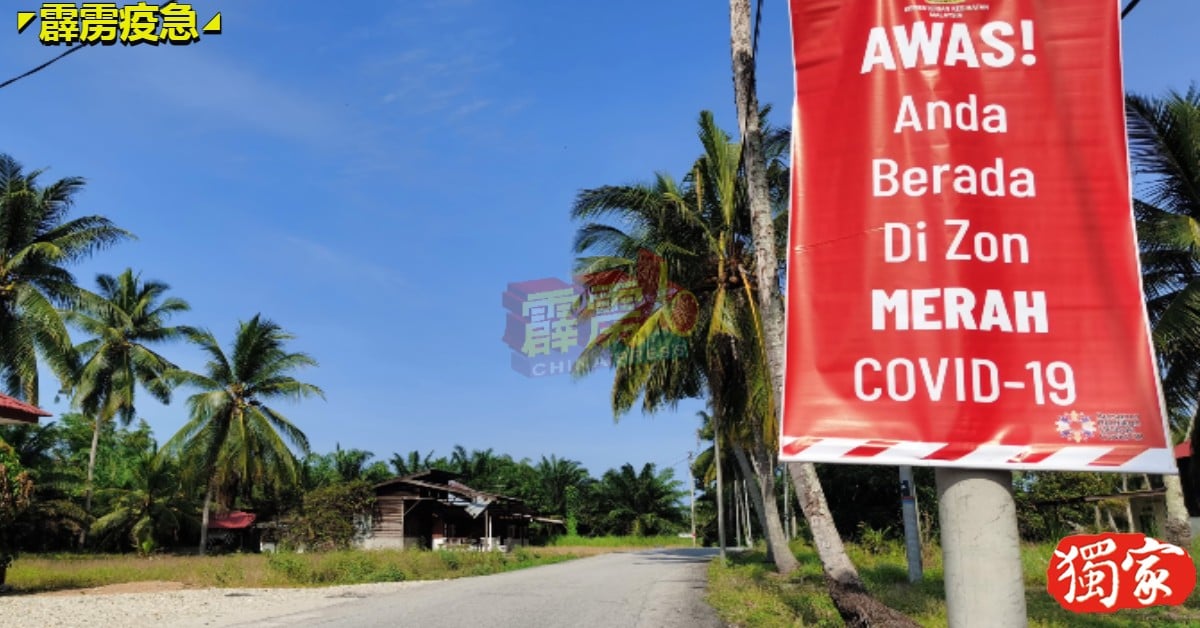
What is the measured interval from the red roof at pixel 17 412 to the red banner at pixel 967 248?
15214mm

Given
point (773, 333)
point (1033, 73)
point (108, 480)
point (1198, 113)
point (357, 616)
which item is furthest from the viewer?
point (108, 480)

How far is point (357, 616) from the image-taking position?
11.1 meters

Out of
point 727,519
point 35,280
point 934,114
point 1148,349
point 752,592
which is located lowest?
point 727,519

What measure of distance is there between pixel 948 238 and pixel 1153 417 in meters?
0.96

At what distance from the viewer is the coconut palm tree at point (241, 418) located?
32.8m

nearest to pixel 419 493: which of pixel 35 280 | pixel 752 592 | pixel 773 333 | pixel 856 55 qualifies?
pixel 35 280

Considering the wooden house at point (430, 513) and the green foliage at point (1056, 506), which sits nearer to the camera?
the green foliage at point (1056, 506)

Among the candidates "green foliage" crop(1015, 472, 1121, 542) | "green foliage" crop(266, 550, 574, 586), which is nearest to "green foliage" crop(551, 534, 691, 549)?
"green foliage" crop(1015, 472, 1121, 542)

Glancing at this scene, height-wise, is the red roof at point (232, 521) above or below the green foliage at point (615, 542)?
above

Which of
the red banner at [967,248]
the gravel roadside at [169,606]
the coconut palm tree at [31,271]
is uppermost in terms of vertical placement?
the coconut palm tree at [31,271]

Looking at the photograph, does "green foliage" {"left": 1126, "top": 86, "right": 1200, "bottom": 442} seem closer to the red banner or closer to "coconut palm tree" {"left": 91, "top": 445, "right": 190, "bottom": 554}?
the red banner

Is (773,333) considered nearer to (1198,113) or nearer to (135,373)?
(1198,113)

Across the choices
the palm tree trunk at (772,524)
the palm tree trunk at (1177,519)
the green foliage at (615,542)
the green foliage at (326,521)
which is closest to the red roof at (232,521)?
the green foliage at (326,521)

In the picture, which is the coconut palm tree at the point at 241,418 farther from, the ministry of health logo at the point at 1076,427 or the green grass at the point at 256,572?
the ministry of health logo at the point at 1076,427
